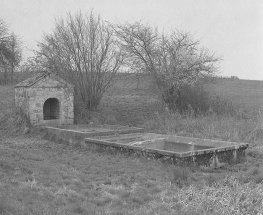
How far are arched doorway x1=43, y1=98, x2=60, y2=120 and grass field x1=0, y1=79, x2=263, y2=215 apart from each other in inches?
95.7

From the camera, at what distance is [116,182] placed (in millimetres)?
7543

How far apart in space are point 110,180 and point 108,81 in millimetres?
11475

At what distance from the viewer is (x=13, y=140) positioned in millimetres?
13055

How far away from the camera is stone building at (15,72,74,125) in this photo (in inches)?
585

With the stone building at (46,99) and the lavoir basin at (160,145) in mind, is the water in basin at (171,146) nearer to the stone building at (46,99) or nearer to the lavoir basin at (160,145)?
the lavoir basin at (160,145)

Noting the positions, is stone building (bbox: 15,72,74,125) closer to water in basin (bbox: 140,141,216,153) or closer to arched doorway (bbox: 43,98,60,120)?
arched doorway (bbox: 43,98,60,120)

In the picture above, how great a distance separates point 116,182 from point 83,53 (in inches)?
440

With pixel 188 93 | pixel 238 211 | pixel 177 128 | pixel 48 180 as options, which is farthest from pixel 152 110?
pixel 238 211

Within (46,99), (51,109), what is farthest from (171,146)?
(51,109)

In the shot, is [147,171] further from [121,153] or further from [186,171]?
[121,153]

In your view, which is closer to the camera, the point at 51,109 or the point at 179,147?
the point at 179,147

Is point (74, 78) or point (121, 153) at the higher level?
point (74, 78)

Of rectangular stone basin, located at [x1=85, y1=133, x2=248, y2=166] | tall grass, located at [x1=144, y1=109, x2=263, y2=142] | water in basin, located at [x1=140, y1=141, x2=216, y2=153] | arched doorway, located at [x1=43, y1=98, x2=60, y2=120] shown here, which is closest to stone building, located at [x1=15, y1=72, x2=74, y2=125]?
arched doorway, located at [x1=43, y1=98, x2=60, y2=120]

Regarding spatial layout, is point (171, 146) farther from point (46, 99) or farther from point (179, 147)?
point (46, 99)
